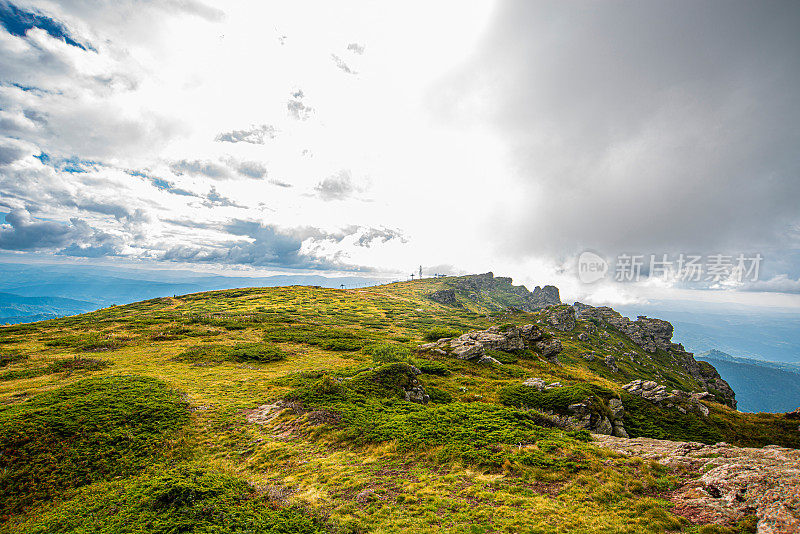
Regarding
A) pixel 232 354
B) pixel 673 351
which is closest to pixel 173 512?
pixel 232 354

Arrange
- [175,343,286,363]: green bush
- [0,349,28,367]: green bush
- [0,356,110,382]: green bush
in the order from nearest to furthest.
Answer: [0,356,110,382]: green bush < [0,349,28,367]: green bush < [175,343,286,363]: green bush

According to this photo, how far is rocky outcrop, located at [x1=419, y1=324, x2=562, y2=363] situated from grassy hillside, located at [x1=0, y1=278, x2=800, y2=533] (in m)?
6.35

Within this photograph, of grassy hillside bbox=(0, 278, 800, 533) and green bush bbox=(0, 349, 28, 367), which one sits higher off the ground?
grassy hillside bbox=(0, 278, 800, 533)

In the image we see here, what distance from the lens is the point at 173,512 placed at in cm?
1530

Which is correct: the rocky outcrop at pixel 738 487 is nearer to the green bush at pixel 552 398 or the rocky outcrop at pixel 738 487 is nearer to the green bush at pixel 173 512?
the green bush at pixel 552 398

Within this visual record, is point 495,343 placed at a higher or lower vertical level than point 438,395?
higher

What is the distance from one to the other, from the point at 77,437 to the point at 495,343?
57.6 metres

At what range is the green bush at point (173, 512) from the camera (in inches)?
582

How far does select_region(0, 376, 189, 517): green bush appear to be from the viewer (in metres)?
18.5

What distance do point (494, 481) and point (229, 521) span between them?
16.3 metres

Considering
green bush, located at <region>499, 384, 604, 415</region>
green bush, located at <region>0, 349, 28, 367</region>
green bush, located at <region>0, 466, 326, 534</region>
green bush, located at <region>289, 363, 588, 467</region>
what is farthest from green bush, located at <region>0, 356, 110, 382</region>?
green bush, located at <region>499, 384, 604, 415</region>

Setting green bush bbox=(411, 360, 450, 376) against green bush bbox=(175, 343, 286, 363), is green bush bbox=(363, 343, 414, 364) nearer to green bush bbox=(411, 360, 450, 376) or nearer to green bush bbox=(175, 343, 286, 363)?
green bush bbox=(411, 360, 450, 376)

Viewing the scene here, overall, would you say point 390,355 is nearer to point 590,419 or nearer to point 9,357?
point 590,419

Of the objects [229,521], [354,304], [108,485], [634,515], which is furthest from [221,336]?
[354,304]
